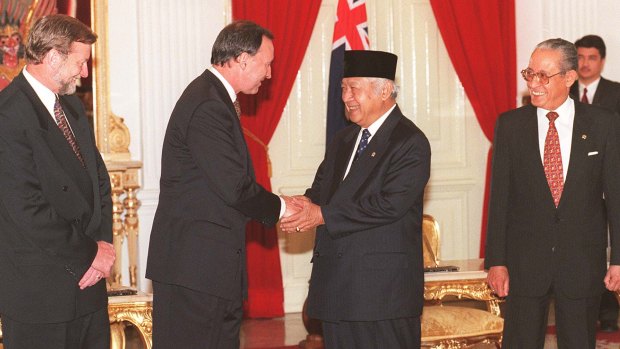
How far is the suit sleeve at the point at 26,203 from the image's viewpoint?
11.8 feet

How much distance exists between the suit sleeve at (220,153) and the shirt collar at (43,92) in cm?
54

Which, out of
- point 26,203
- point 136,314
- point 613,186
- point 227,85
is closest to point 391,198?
point 227,85

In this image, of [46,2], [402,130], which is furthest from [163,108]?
[402,130]

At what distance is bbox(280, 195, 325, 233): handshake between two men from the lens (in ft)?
13.8

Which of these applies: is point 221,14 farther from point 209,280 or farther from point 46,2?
point 209,280

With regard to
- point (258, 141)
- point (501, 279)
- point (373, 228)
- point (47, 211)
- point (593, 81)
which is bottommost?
point (501, 279)

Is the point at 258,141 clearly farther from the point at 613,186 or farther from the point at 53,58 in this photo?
the point at 53,58

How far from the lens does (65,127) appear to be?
382cm

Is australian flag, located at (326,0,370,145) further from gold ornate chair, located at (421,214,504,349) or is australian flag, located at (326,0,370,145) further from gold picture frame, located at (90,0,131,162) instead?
gold ornate chair, located at (421,214,504,349)

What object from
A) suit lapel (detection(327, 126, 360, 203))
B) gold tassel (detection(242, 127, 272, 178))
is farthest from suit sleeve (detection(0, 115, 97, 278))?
gold tassel (detection(242, 127, 272, 178))

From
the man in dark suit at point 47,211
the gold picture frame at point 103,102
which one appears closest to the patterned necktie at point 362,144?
the man in dark suit at point 47,211

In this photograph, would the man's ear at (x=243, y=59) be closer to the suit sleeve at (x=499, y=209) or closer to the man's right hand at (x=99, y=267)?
the man's right hand at (x=99, y=267)

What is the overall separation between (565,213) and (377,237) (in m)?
A: 0.85

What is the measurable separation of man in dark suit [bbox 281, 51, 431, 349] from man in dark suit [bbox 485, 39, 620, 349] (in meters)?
0.47
